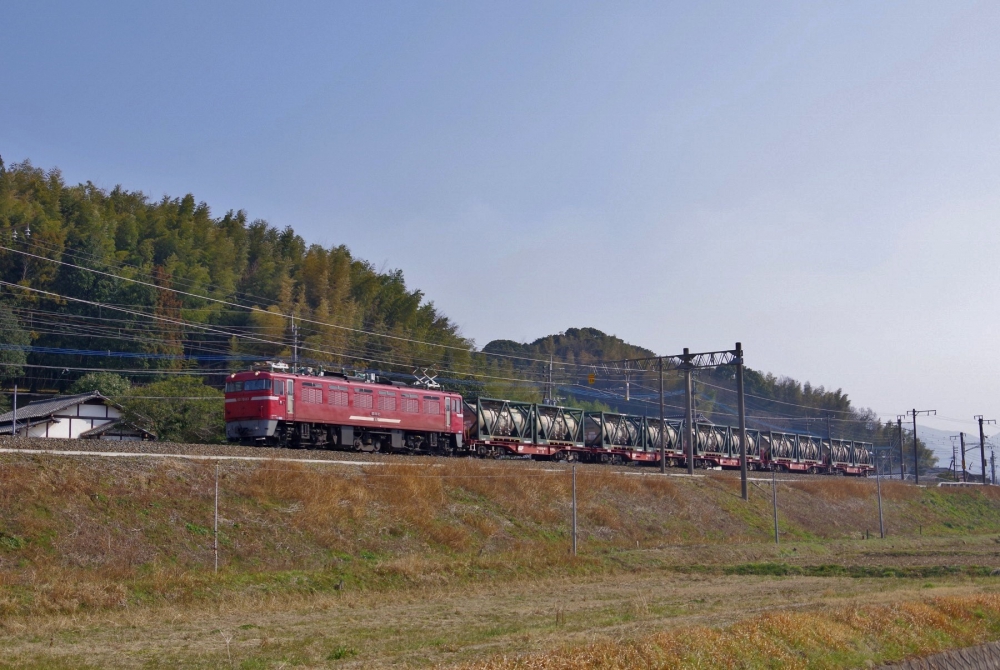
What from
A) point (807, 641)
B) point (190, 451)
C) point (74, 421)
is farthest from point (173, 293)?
point (807, 641)

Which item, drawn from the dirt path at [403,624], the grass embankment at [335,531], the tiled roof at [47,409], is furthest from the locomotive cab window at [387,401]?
the tiled roof at [47,409]

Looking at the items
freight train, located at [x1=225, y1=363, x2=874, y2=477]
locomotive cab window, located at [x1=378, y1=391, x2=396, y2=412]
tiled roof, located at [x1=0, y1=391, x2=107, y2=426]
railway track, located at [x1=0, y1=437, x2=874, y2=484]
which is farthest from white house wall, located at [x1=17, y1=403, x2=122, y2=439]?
railway track, located at [x1=0, y1=437, x2=874, y2=484]

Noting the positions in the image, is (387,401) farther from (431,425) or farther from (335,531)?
(335,531)

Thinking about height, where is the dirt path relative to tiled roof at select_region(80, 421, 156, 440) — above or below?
below

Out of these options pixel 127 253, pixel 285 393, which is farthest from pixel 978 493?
pixel 127 253

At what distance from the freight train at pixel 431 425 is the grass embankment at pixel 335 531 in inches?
220

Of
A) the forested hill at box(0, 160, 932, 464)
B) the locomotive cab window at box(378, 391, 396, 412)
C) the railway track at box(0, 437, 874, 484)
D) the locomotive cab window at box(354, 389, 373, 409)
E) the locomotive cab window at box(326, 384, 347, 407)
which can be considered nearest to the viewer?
the railway track at box(0, 437, 874, 484)

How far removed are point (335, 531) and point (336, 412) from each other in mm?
13241

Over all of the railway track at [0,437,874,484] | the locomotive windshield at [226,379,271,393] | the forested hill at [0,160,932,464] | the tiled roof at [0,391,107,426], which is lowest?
the railway track at [0,437,874,484]

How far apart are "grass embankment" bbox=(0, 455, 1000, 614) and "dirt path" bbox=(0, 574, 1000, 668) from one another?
59.6 inches

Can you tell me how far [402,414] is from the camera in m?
44.3

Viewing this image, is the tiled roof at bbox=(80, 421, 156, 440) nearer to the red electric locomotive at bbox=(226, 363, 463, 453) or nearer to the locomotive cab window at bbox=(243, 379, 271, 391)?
the red electric locomotive at bbox=(226, 363, 463, 453)

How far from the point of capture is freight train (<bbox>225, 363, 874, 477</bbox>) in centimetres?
3862

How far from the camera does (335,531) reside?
27.8 meters
